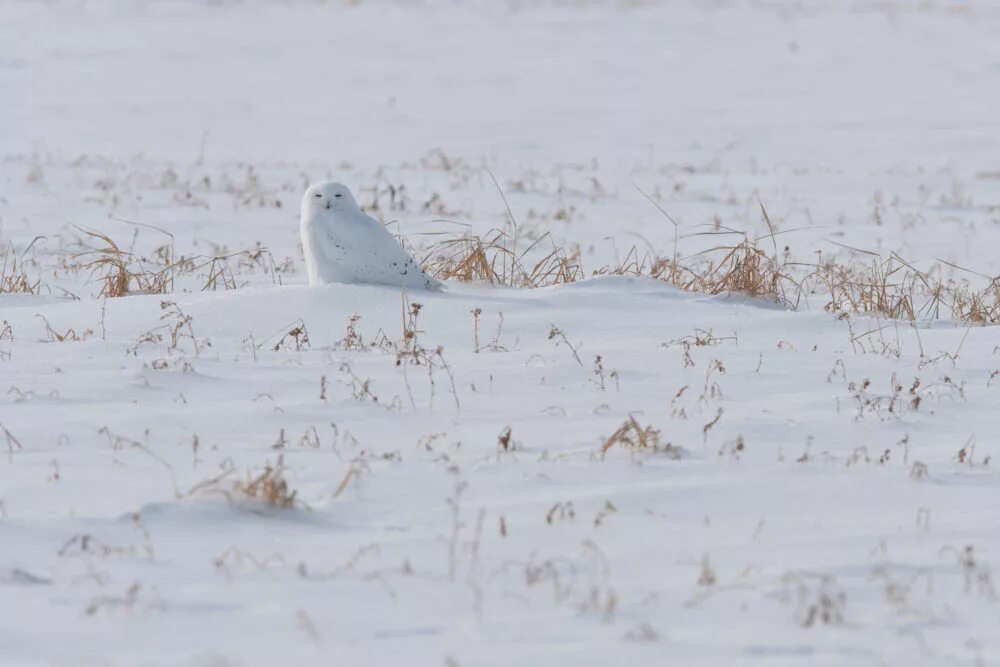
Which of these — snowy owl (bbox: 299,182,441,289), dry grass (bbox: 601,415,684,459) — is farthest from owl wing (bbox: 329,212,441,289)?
dry grass (bbox: 601,415,684,459)

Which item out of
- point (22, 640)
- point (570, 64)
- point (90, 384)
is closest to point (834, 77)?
point (570, 64)

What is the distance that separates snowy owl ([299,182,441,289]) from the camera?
7.29 m

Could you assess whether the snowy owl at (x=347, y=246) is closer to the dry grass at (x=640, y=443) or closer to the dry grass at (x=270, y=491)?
the dry grass at (x=640, y=443)

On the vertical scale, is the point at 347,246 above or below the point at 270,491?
above

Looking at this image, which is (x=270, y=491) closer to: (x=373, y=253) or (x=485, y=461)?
(x=485, y=461)

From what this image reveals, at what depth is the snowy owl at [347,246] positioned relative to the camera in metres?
7.29

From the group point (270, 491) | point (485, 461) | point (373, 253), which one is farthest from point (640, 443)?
point (373, 253)

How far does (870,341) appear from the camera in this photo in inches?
254

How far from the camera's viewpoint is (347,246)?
23.9 feet

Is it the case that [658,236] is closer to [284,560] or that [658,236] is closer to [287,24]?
[284,560]

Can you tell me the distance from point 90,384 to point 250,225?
7.40m

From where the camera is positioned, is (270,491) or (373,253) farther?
(373,253)

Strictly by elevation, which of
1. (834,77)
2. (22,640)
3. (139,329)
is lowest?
(22,640)

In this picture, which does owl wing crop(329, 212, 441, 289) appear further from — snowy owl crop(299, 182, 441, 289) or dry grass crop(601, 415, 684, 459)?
dry grass crop(601, 415, 684, 459)
